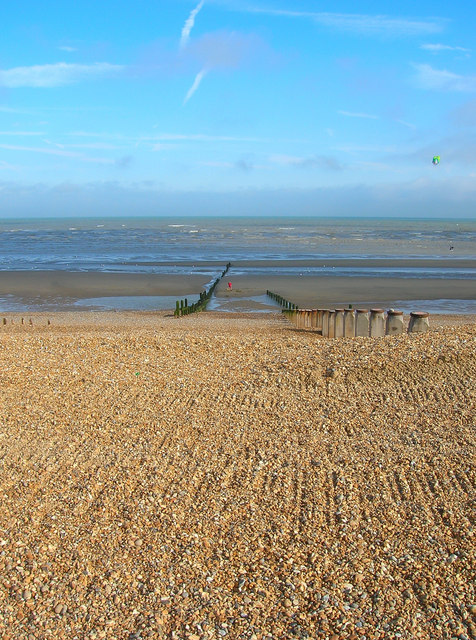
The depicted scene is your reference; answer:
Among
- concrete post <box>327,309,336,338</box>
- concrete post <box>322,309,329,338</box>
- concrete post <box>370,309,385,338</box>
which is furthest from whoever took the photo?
concrete post <box>322,309,329,338</box>

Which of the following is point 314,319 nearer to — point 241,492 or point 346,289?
point 241,492

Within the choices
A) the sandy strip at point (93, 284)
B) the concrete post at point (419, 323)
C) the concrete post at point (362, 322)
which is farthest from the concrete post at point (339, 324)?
the sandy strip at point (93, 284)

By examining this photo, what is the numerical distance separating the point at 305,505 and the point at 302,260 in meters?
43.6

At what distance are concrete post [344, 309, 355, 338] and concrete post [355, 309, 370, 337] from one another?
12 centimetres

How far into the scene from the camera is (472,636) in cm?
445

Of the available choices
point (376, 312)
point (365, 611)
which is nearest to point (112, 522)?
point (365, 611)

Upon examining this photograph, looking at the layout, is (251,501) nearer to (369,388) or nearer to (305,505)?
(305,505)

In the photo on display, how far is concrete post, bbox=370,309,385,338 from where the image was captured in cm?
1298

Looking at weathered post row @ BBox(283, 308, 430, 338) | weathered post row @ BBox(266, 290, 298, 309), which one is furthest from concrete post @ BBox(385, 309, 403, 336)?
weathered post row @ BBox(266, 290, 298, 309)

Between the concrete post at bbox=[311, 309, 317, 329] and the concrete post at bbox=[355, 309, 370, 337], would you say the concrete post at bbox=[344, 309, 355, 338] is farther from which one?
the concrete post at bbox=[311, 309, 317, 329]

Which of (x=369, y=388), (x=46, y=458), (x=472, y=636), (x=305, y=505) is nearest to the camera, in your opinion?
(x=472, y=636)

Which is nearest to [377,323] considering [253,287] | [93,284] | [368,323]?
[368,323]

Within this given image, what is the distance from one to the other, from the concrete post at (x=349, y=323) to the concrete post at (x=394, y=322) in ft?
2.82

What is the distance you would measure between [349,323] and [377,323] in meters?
0.71
